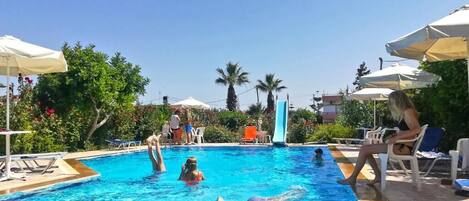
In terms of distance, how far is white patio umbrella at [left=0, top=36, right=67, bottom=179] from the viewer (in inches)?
284

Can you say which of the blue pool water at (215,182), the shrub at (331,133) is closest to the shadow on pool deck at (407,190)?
the blue pool water at (215,182)

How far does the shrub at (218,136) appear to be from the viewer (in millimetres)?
20953

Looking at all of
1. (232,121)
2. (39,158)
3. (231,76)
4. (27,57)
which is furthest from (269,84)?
(27,57)

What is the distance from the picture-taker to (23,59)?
7441 millimetres

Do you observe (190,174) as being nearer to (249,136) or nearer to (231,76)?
(249,136)

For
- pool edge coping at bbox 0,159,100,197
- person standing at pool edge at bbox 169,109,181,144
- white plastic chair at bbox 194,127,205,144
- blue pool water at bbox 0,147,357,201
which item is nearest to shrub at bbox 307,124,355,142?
white plastic chair at bbox 194,127,205,144

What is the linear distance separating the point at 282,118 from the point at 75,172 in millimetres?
12430

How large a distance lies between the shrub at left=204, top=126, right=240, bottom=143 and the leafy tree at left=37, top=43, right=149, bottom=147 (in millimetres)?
6121

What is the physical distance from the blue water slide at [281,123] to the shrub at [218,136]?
2281 millimetres

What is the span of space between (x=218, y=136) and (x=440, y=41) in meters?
14.6

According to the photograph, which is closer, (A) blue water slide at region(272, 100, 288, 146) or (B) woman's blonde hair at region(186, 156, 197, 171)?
(B) woman's blonde hair at region(186, 156, 197, 171)

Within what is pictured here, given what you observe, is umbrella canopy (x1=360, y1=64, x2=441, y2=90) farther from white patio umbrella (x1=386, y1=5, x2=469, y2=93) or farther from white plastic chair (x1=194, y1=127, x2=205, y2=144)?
white plastic chair (x1=194, y1=127, x2=205, y2=144)

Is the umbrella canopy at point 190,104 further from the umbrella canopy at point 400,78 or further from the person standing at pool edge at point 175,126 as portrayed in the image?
the umbrella canopy at point 400,78

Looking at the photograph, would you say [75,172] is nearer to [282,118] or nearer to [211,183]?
[211,183]
